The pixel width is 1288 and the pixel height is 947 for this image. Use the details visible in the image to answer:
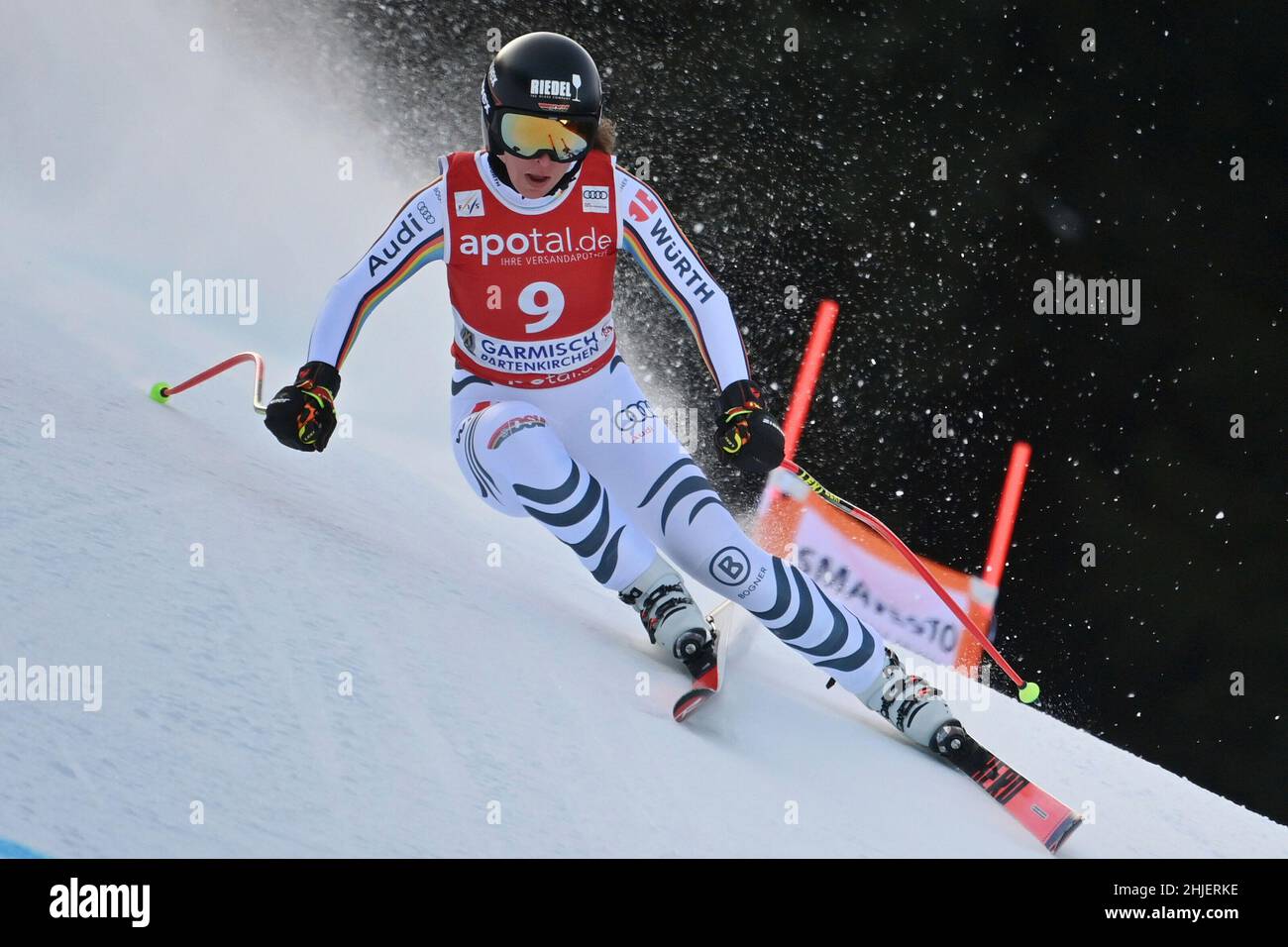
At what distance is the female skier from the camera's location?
2602mm

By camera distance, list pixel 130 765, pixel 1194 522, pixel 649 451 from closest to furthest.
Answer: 1. pixel 130 765
2. pixel 649 451
3. pixel 1194 522

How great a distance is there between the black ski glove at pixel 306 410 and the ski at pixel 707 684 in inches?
40.0

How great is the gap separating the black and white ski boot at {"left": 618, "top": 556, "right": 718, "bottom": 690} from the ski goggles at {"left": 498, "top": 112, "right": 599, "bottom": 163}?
0.97 meters

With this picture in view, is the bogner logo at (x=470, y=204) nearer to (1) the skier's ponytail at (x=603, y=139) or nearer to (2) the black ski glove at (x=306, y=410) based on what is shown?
(1) the skier's ponytail at (x=603, y=139)

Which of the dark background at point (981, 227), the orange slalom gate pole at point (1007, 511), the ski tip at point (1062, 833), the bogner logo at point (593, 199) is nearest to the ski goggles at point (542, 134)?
the bogner logo at point (593, 199)

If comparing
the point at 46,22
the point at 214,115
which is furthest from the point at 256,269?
the point at 46,22

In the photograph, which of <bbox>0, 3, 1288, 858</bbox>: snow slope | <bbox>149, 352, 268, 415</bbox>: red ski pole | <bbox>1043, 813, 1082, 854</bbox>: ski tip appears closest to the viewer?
<bbox>0, 3, 1288, 858</bbox>: snow slope

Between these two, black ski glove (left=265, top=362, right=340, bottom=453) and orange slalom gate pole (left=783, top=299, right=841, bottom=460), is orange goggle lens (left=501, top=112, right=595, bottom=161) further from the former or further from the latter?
orange slalom gate pole (left=783, top=299, right=841, bottom=460)

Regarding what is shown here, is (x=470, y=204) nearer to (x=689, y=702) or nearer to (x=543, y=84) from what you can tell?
(x=543, y=84)

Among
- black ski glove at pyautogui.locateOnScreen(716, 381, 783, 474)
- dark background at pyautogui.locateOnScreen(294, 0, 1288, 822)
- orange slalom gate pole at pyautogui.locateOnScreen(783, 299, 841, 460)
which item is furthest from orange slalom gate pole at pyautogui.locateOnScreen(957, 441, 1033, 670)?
black ski glove at pyautogui.locateOnScreen(716, 381, 783, 474)

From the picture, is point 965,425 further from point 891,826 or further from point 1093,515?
point 891,826

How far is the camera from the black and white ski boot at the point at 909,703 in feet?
9.25

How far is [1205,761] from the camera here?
7.75 m

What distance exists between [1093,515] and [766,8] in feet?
11.7
